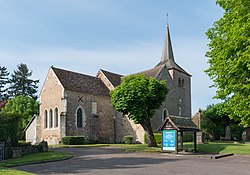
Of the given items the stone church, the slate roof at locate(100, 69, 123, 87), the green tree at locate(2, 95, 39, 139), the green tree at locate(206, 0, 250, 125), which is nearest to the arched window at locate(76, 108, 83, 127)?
the stone church

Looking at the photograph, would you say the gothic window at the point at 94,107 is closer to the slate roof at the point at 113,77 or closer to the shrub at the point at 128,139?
the slate roof at the point at 113,77

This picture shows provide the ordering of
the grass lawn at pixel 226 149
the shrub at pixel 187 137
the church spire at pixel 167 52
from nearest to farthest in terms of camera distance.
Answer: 1. the grass lawn at pixel 226 149
2. the shrub at pixel 187 137
3. the church spire at pixel 167 52

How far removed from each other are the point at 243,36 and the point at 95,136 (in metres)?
26.9

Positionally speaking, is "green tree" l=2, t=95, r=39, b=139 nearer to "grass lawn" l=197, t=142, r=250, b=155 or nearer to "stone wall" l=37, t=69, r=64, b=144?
"stone wall" l=37, t=69, r=64, b=144

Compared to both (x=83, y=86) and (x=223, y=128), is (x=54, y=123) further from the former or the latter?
(x=223, y=128)

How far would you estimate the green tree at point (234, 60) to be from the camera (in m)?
14.6

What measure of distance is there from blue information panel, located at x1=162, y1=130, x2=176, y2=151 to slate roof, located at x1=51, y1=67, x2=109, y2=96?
1614 centimetres

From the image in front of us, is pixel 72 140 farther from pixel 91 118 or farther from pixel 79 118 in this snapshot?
pixel 91 118

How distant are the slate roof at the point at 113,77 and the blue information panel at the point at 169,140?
1931 cm

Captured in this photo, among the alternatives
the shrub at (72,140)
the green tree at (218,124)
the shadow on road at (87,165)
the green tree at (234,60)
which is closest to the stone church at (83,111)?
the shrub at (72,140)

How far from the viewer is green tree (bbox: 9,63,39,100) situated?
74.8 metres

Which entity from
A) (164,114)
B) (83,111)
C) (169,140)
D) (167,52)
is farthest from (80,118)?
(167,52)

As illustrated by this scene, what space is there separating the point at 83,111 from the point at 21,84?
45.3m

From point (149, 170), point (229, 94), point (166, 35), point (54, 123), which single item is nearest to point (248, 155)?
point (229, 94)
